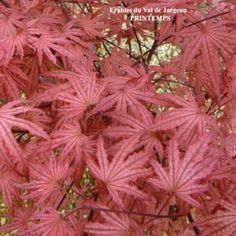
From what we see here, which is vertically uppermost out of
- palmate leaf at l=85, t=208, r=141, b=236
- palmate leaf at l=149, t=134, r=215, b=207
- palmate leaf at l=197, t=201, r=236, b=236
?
palmate leaf at l=149, t=134, r=215, b=207

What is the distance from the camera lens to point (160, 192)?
3.59 feet

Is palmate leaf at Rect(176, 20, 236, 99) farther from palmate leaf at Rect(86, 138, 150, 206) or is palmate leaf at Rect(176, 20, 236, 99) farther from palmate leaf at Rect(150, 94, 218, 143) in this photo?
palmate leaf at Rect(86, 138, 150, 206)

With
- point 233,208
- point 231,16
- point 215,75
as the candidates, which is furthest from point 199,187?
point 231,16

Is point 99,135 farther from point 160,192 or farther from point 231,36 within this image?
point 231,36

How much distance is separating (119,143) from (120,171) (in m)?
0.09

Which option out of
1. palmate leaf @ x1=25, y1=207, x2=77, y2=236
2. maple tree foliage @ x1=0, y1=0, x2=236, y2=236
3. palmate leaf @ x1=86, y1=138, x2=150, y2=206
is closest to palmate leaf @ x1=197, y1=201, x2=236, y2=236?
maple tree foliage @ x1=0, y1=0, x2=236, y2=236

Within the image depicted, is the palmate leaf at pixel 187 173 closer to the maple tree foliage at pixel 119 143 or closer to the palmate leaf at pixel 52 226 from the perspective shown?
the maple tree foliage at pixel 119 143

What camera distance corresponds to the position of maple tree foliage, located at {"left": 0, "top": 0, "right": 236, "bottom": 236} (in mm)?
950

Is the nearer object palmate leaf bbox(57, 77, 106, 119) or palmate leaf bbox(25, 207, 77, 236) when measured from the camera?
palmate leaf bbox(25, 207, 77, 236)

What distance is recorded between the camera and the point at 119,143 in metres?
1.05

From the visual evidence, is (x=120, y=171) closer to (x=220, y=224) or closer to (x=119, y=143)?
(x=119, y=143)

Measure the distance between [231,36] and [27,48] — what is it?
0.65 meters

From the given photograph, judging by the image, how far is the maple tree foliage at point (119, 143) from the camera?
950mm

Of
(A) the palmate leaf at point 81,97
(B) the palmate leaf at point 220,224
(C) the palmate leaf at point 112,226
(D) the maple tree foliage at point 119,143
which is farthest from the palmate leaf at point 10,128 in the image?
(B) the palmate leaf at point 220,224
